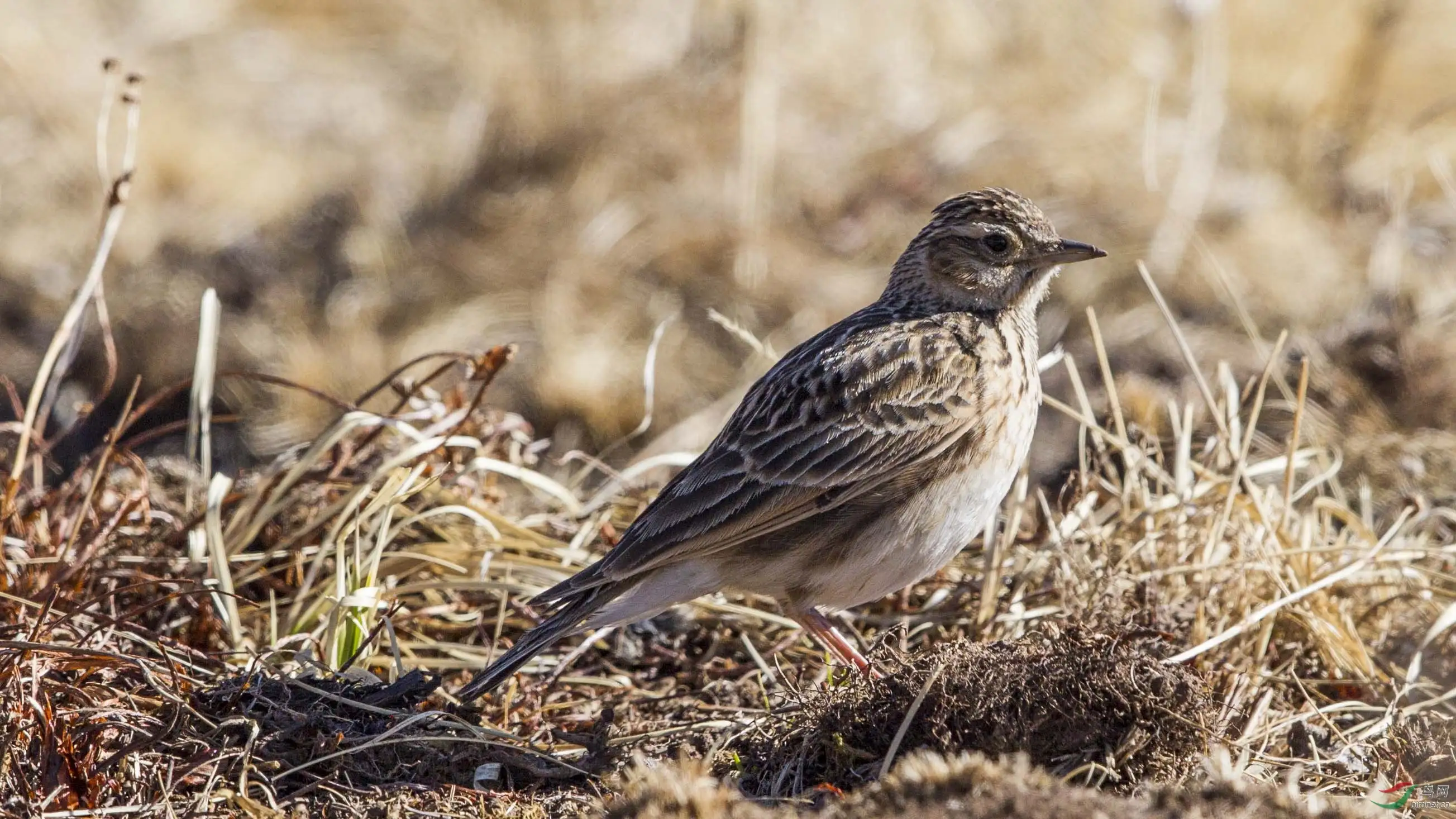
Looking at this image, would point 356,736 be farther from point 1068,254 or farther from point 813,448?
point 1068,254

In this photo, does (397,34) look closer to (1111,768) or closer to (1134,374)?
(1134,374)

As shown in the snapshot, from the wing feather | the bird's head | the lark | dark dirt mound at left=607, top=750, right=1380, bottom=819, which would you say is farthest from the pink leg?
dark dirt mound at left=607, top=750, right=1380, bottom=819

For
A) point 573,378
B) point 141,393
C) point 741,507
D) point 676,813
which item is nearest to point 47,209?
point 141,393

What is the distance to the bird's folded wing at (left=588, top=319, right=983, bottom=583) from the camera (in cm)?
462

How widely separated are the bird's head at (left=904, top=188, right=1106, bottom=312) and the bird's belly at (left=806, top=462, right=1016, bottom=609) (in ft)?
2.63

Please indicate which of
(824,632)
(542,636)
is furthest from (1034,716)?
(542,636)

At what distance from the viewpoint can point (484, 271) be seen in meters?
10.4

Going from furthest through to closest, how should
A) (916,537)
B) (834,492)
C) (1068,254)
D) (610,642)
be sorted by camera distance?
(610,642) → (1068,254) → (834,492) → (916,537)

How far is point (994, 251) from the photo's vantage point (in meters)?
5.20

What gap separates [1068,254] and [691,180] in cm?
595

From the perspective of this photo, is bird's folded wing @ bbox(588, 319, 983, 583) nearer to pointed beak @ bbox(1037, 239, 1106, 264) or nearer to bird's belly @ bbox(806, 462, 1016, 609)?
bird's belly @ bbox(806, 462, 1016, 609)

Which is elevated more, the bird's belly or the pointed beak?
the pointed beak

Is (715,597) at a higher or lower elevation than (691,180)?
lower

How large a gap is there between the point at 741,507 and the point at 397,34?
10121 mm
